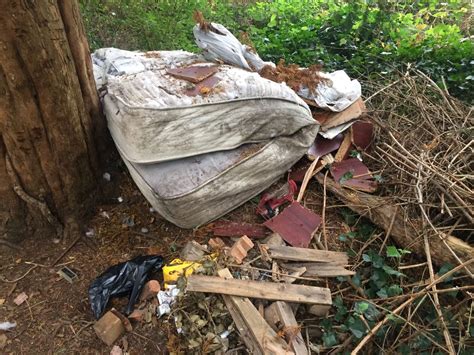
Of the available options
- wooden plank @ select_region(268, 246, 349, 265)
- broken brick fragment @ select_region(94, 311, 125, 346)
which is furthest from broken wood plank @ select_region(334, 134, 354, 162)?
broken brick fragment @ select_region(94, 311, 125, 346)

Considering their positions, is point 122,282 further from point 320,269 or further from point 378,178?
point 378,178

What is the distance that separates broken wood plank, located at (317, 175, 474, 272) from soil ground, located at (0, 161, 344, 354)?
0.15 metres

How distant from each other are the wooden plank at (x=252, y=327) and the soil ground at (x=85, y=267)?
38 cm

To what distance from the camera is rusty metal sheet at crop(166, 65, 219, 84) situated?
2.26 m

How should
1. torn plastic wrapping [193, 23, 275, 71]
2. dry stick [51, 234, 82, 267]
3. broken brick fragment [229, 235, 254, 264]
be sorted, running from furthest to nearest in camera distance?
torn plastic wrapping [193, 23, 275, 71] → dry stick [51, 234, 82, 267] → broken brick fragment [229, 235, 254, 264]

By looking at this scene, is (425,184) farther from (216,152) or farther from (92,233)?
(92,233)

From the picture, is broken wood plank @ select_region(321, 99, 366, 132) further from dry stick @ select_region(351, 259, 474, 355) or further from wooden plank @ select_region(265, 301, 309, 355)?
wooden plank @ select_region(265, 301, 309, 355)

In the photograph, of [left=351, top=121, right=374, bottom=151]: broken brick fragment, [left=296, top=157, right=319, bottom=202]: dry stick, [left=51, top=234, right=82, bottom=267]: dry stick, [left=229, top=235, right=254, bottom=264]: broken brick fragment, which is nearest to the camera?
[left=229, top=235, right=254, bottom=264]: broken brick fragment

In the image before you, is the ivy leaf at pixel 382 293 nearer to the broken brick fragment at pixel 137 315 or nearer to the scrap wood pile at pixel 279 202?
the scrap wood pile at pixel 279 202

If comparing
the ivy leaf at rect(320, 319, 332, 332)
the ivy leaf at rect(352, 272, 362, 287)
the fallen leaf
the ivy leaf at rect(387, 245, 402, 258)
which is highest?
the fallen leaf

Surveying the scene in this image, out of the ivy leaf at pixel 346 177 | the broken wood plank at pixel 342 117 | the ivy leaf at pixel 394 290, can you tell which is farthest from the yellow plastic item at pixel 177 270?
the broken wood plank at pixel 342 117

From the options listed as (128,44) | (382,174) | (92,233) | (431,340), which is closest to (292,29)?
(128,44)

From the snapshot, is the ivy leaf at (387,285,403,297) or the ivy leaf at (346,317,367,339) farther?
the ivy leaf at (387,285,403,297)

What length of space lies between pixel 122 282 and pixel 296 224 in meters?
1.07
